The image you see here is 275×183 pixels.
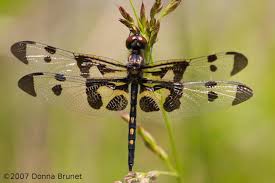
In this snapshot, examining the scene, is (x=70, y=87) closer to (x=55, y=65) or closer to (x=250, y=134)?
(x=55, y=65)

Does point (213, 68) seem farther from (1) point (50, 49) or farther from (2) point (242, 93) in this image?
(1) point (50, 49)

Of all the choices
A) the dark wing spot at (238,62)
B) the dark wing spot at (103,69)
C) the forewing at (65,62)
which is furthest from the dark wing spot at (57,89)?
the dark wing spot at (238,62)

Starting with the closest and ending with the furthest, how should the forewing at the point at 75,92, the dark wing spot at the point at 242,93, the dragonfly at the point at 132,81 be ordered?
the dark wing spot at the point at 242,93 → the dragonfly at the point at 132,81 → the forewing at the point at 75,92

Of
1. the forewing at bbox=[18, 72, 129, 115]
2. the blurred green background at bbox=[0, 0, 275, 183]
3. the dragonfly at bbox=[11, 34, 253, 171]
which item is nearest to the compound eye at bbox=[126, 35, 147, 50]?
the dragonfly at bbox=[11, 34, 253, 171]

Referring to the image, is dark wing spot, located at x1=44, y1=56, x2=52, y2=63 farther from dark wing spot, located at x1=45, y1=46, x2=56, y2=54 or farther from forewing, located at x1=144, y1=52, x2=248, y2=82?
forewing, located at x1=144, y1=52, x2=248, y2=82

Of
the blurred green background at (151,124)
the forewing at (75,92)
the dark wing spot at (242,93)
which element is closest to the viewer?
the dark wing spot at (242,93)

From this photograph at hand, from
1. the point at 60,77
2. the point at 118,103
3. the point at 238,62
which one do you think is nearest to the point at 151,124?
the point at 118,103

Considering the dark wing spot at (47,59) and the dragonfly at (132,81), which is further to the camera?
the dark wing spot at (47,59)

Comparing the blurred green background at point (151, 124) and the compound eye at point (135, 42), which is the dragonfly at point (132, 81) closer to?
the compound eye at point (135, 42)

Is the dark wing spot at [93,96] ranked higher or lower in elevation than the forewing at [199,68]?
lower
